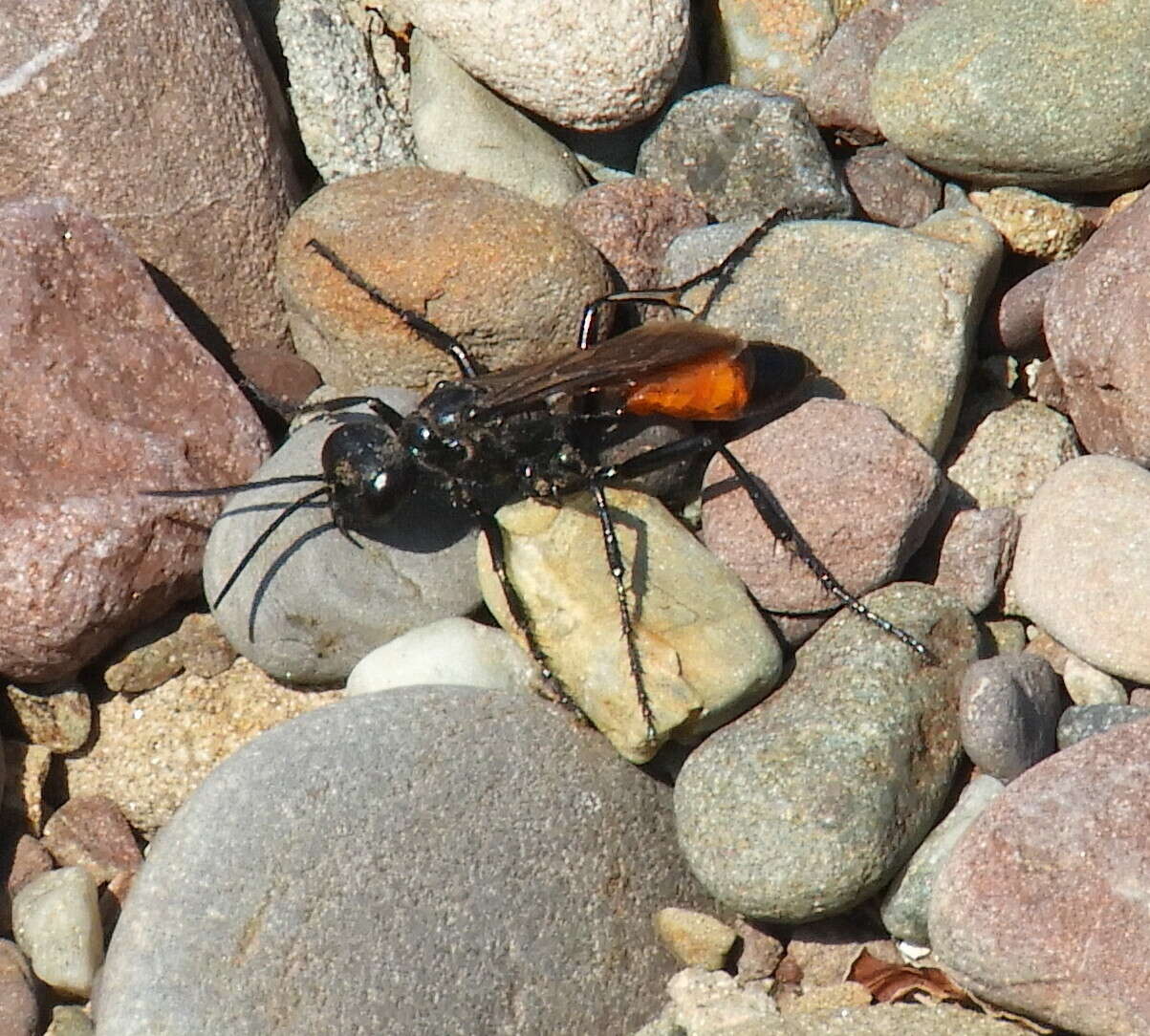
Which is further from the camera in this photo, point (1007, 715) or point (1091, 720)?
point (1091, 720)

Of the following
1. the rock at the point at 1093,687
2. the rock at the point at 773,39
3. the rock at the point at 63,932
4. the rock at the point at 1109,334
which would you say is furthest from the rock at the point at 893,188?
the rock at the point at 63,932

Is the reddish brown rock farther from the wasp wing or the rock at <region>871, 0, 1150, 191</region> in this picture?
the rock at <region>871, 0, 1150, 191</region>

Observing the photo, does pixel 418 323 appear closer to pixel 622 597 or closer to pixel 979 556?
pixel 622 597

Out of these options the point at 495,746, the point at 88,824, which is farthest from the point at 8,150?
the point at 495,746

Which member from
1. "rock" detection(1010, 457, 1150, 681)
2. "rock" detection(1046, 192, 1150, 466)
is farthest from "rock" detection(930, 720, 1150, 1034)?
"rock" detection(1046, 192, 1150, 466)

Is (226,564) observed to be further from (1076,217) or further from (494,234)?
(1076,217)

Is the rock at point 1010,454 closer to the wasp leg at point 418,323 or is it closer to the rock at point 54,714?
the wasp leg at point 418,323

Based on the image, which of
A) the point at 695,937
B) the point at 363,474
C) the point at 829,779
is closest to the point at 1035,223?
the point at 829,779
